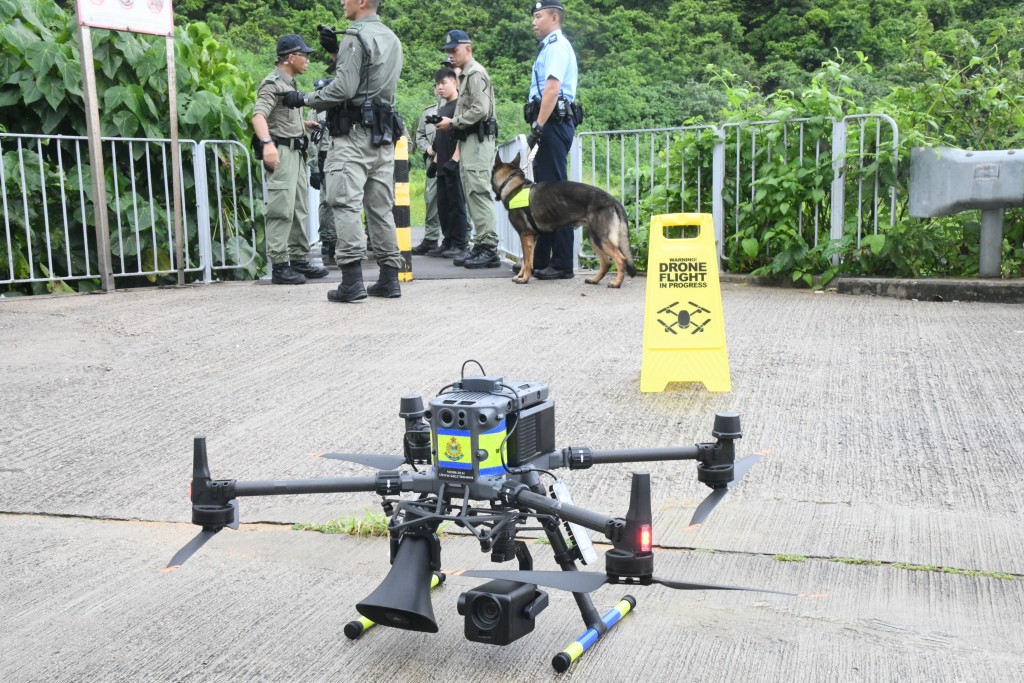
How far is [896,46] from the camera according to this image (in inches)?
1180

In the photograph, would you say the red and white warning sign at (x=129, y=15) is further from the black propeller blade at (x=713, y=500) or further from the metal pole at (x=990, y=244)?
the black propeller blade at (x=713, y=500)

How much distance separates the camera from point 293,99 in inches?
342

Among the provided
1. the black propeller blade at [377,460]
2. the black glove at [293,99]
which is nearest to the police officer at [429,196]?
the black glove at [293,99]

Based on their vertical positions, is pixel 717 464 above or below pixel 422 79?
below

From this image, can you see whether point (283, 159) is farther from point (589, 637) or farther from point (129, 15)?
Answer: point (589, 637)

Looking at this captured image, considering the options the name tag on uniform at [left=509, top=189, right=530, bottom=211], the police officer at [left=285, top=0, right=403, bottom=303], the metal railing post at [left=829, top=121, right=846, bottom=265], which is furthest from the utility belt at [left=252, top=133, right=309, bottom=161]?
the metal railing post at [left=829, top=121, right=846, bottom=265]

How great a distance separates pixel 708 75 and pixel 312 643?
3213 cm

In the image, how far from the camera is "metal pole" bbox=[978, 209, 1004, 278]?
25.5ft

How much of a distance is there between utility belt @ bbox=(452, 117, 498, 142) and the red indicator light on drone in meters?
8.16

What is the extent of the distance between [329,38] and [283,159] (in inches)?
59.1

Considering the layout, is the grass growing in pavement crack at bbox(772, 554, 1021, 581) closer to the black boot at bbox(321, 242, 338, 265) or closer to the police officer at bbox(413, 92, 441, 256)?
the black boot at bbox(321, 242, 338, 265)

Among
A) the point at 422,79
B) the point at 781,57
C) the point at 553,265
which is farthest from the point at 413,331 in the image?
the point at 781,57

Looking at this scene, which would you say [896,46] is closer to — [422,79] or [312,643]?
[422,79]

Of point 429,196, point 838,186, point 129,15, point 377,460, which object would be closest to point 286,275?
point 129,15
